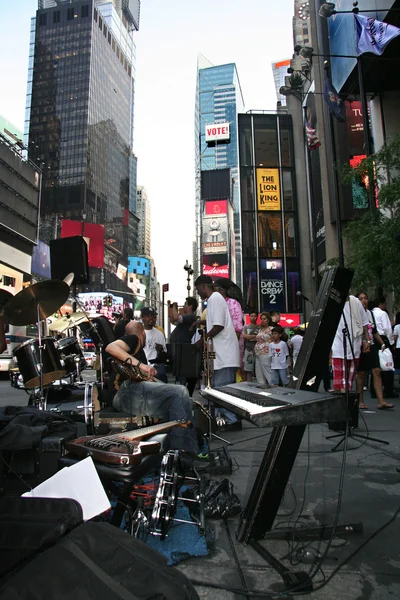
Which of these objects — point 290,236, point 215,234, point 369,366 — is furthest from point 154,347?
point 215,234

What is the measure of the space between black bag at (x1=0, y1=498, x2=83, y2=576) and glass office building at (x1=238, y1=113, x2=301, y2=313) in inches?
1471

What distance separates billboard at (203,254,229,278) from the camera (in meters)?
47.5

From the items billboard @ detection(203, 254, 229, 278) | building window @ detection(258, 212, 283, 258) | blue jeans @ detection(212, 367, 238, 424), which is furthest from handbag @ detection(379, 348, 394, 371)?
billboard @ detection(203, 254, 229, 278)

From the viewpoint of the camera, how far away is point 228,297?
7492 millimetres

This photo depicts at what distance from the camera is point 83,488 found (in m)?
2.04

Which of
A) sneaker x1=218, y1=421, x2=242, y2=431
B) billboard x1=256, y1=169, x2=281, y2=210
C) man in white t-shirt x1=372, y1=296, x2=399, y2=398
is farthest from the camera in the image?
billboard x1=256, y1=169, x2=281, y2=210

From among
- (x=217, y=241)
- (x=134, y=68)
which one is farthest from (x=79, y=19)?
(x=217, y=241)

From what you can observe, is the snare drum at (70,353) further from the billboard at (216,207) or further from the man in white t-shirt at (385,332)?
the billboard at (216,207)

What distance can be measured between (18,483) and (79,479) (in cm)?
127

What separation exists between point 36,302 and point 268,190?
37425 millimetres

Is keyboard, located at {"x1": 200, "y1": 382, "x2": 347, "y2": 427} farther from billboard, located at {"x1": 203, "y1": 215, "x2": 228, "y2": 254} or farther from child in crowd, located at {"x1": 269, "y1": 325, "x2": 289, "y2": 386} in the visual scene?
billboard, located at {"x1": 203, "y1": 215, "x2": 228, "y2": 254}

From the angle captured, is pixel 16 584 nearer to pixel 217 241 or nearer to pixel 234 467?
pixel 234 467

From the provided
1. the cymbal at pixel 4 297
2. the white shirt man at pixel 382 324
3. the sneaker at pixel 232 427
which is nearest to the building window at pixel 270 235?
the white shirt man at pixel 382 324

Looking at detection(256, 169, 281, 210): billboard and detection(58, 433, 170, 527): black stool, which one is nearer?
detection(58, 433, 170, 527): black stool
